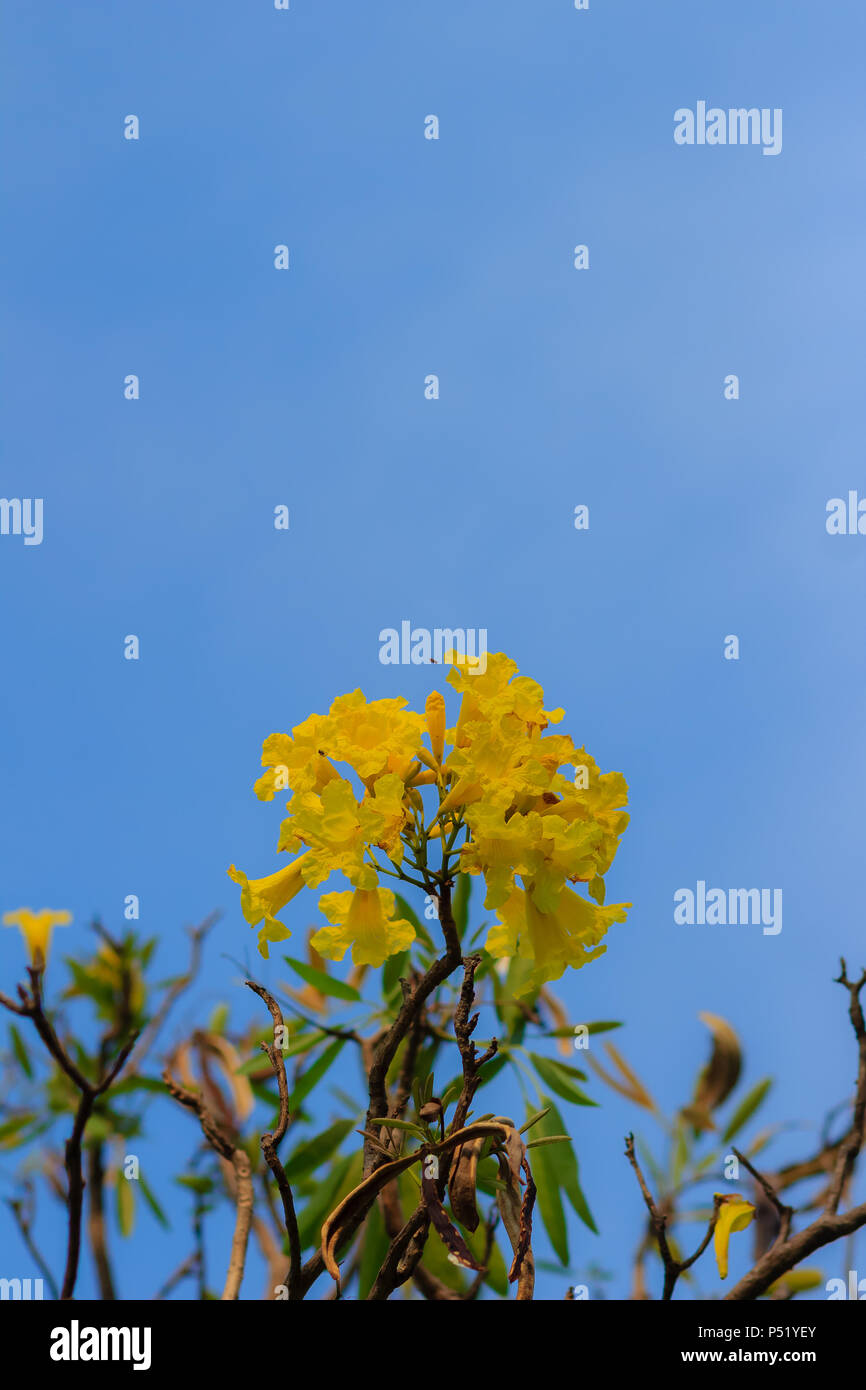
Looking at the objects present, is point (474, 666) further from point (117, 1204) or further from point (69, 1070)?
point (117, 1204)

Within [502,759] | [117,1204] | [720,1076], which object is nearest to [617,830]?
[502,759]

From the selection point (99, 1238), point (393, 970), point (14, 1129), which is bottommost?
point (99, 1238)

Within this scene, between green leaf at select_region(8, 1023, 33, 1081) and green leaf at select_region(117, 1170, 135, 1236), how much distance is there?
0.68 ft

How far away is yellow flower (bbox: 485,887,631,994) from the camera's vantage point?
708mm

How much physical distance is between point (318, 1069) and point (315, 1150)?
0.27 ft

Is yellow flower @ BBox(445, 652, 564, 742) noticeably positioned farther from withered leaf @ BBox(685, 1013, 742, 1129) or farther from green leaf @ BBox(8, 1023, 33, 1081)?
green leaf @ BBox(8, 1023, 33, 1081)

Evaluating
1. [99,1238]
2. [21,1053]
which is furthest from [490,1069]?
[21,1053]

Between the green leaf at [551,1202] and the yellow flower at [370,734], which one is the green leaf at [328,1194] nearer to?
the green leaf at [551,1202]

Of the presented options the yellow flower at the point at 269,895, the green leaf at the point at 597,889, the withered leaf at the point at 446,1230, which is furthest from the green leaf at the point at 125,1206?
the withered leaf at the point at 446,1230

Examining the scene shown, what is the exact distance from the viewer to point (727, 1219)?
745 mm

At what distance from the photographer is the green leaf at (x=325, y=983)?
3.77ft

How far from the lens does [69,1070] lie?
83 cm

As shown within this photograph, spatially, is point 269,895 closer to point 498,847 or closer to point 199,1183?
point 498,847
